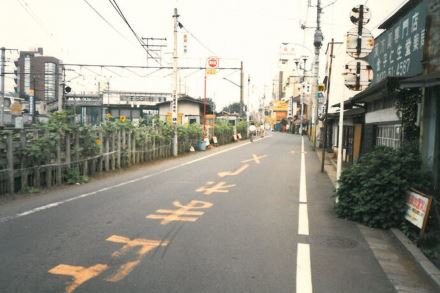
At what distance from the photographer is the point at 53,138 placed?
34.3 feet

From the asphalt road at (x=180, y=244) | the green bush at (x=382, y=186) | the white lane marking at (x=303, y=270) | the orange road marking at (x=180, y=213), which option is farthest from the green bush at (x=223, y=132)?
the white lane marking at (x=303, y=270)

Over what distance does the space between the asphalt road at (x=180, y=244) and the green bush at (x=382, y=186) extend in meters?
0.39

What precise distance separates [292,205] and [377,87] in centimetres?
359

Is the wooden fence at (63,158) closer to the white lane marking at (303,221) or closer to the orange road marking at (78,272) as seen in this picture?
the orange road marking at (78,272)

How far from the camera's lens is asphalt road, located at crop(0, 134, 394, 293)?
424 centimetres

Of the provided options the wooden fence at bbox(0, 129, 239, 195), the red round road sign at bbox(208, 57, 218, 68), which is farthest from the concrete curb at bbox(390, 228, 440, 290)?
the red round road sign at bbox(208, 57, 218, 68)

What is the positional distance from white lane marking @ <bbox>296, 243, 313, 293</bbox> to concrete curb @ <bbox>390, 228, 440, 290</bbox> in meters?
1.49

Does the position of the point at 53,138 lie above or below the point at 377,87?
below

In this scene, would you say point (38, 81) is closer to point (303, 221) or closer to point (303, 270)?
point (303, 221)

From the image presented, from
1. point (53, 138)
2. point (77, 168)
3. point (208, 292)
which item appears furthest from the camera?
point (77, 168)

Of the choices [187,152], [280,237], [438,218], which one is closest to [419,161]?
[438,218]

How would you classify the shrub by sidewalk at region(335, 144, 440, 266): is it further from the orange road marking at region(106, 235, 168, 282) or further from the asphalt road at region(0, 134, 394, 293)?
the orange road marking at region(106, 235, 168, 282)

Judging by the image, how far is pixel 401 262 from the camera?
5.25 meters

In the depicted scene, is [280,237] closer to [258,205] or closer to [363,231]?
[363,231]
